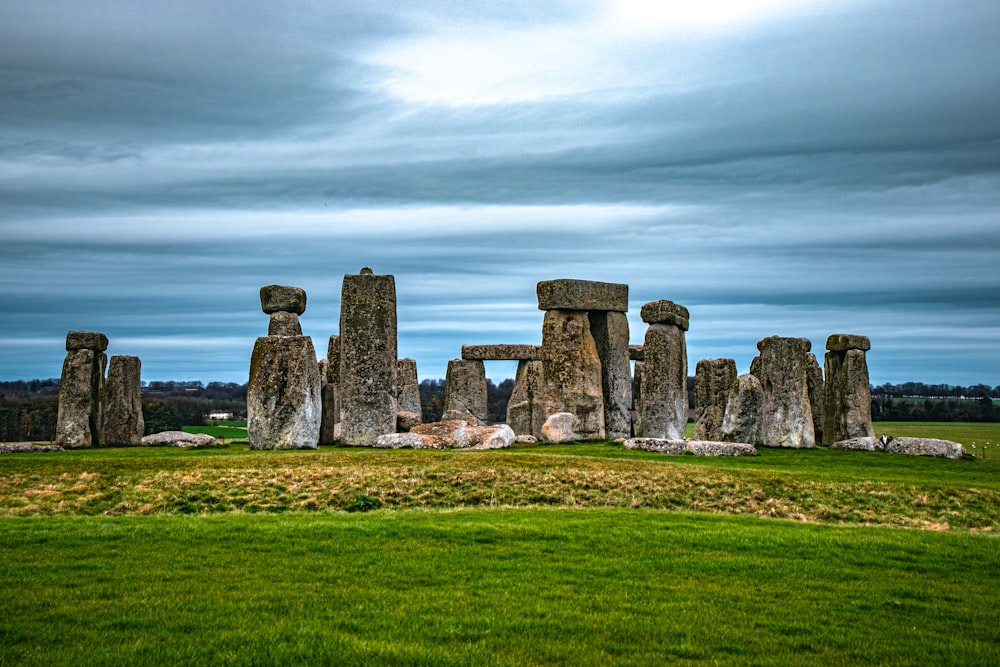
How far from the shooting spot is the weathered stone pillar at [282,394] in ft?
74.2

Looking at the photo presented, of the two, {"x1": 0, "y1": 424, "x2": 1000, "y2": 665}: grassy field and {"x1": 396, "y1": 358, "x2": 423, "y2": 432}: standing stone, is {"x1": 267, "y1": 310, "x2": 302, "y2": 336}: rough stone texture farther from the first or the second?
{"x1": 396, "y1": 358, "x2": 423, "y2": 432}: standing stone

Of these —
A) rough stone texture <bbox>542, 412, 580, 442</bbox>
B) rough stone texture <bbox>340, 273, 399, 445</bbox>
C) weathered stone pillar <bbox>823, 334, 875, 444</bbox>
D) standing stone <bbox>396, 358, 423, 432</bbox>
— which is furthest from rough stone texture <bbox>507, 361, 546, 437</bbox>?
rough stone texture <bbox>340, 273, 399, 445</bbox>

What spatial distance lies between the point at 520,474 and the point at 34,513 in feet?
26.0

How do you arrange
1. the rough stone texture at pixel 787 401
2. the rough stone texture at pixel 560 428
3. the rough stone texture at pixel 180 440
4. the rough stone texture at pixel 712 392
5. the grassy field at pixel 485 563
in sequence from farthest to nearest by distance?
the rough stone texture at pixel 712 392, the rough stone texture at pixel 787 401, the rough stone texture at pixel 560 428, the rough stone texture at pixel 180 440, the grassy field at pixel 485 563

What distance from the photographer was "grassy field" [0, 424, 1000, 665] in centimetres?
819

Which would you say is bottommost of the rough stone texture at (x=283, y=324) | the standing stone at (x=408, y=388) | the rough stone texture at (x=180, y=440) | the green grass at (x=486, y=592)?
the green grass at (x=486, y=592)

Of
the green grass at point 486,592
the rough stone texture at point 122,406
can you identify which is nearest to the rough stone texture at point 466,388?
the rough stone texture at point 122,406

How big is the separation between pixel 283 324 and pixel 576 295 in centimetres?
799

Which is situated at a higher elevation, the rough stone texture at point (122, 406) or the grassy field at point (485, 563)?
the rough stone texture at point (122, 406)

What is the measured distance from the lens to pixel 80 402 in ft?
81.6

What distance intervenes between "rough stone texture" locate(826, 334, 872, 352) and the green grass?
16.0 metres

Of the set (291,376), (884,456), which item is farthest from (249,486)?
(884,456)

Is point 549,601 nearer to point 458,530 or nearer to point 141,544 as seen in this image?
point 458,530

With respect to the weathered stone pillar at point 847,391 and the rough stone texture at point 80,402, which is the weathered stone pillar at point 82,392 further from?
the weathered stone pillar at point 847,391
